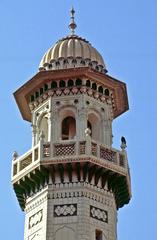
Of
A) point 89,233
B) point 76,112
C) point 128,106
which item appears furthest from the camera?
point 128,106

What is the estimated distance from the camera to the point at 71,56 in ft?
111

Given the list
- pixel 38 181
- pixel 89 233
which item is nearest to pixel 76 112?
pixel 38 181

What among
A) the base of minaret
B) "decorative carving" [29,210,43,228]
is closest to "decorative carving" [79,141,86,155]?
the base of minaret

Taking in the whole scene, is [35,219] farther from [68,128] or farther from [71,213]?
[68,128]

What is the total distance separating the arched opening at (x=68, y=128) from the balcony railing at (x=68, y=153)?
8.27 feet

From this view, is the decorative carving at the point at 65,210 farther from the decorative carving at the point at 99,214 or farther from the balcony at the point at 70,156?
the balcony at the point at 70,156

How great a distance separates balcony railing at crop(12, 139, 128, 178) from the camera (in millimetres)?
30609

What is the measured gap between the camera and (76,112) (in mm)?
32406

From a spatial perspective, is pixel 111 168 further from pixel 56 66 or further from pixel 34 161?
pixel 56 66

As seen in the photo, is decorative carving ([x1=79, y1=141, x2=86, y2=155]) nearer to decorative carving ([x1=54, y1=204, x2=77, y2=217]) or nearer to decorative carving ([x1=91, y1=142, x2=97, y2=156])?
decorative carving ([x1=91, y1=142, x2=97, y2=156])

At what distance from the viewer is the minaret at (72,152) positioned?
29.9 metres

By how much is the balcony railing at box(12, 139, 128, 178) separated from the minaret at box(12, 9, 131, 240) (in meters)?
0.04

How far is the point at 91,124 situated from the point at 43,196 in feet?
14.3

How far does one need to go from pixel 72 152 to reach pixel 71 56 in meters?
4.99
